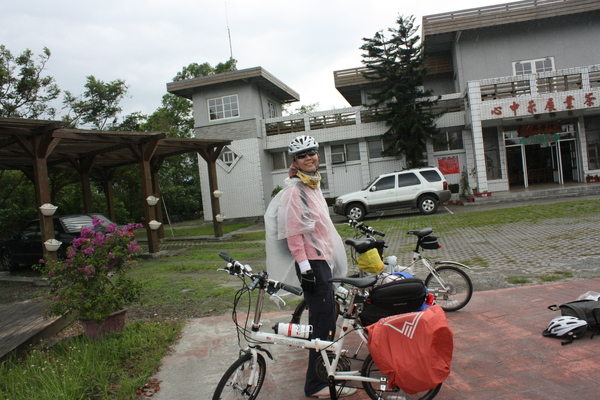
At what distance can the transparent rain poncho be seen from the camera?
3410mm

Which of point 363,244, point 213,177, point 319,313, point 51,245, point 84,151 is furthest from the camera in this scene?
point 213,177

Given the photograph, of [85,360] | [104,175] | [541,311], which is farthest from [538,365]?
[104,175]

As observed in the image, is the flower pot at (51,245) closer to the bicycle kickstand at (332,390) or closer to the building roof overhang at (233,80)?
the bicycle kickstand at (332,390)

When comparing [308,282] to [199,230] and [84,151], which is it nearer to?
[84,151]

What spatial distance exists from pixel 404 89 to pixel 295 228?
18.3m

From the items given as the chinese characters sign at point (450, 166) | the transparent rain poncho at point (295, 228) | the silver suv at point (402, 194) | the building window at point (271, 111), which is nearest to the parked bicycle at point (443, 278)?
the transparent rain poncho at point (295, 228)

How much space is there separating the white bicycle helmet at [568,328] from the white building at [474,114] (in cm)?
1558

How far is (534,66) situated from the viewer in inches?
830

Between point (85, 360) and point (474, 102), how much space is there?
17.9m

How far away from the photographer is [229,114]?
22594mm

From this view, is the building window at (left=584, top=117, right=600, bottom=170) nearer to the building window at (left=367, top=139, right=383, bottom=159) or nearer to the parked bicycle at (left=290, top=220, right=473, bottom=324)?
the building window at (left=367, top=139, right=383, bottom=159)

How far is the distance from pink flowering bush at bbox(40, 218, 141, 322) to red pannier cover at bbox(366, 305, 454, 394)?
324 centimetres

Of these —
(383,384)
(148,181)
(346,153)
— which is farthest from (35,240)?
(346,153)

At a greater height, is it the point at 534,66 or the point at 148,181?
the point at 534,66
